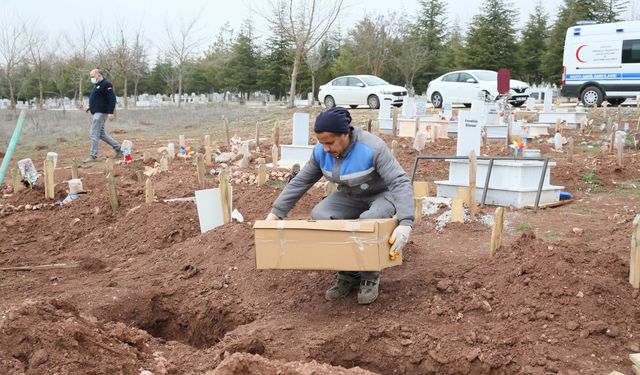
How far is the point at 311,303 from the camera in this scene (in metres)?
4.73

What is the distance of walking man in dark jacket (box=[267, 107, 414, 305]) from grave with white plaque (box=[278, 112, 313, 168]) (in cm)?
556

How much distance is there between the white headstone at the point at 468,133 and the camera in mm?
8461

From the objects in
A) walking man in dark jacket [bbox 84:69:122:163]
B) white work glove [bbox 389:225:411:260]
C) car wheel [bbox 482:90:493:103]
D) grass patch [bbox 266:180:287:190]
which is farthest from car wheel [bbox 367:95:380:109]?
white work glove [bbox 389:225:411:260]

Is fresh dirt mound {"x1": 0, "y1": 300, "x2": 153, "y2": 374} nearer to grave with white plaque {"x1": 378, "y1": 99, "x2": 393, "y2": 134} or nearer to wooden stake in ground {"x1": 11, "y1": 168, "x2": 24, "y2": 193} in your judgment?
wooden stake in ground {"x1": 11, "y1": 168, "x2": 24, "y2": 193}

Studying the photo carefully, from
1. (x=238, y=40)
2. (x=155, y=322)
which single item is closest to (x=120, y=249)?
(x=155, y=322)

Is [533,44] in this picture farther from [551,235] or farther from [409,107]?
[551,235]

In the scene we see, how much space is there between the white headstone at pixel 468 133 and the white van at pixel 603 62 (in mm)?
12871

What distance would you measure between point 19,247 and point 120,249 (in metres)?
1.41

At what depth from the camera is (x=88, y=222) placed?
830 centimetres

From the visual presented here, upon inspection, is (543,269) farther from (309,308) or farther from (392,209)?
(309,308)

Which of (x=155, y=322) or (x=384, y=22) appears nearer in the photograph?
(x=155, y=322)

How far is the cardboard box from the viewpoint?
4.12 m

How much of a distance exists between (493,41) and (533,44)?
9.74 feet

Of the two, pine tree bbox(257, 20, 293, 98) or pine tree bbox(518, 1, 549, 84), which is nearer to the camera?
pine tree bbox(518, 1, 549, 84)
